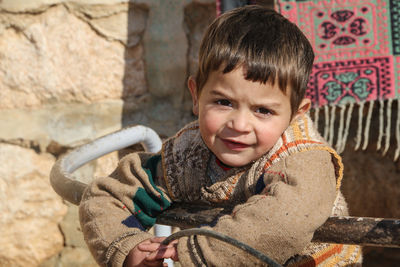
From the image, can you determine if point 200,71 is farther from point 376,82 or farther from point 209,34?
point 376,82

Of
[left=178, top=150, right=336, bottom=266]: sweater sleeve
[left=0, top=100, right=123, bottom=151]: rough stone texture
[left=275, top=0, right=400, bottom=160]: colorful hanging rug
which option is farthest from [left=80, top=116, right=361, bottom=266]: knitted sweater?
[left=275, top=0, right=400, bottom=160]: colorful hanging rug

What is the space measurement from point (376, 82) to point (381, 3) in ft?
0.76

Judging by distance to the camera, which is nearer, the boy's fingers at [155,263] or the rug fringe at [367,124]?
the boy's fingers at [155,263]

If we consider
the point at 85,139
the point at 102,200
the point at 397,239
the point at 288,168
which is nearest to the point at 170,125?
the point at 85,139

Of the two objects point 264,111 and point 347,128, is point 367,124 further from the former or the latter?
point 264,111

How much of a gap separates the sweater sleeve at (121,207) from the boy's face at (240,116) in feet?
0.52

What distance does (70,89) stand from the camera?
5.50ft

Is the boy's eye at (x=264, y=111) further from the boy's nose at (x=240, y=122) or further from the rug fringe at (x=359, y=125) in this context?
the rug fringe at (x=359, y=125)

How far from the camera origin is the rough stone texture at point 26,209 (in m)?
1.66

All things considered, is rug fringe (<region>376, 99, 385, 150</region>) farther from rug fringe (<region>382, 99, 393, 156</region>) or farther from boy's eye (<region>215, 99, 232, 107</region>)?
boy's eye (<region>215, 99, 232, 107</region>)

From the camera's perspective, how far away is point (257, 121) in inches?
36.7

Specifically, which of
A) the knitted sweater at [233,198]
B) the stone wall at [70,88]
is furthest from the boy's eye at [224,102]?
the stone wall at [70,88]

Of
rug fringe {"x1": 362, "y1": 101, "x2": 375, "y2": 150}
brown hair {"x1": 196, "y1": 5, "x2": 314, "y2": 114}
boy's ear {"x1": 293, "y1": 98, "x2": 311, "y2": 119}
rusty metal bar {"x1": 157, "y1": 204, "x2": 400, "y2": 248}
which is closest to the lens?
rusty metal bar {"x1": 157, "y1": 204, "x2": 400, "y2": 248}

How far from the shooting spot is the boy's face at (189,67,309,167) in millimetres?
919
